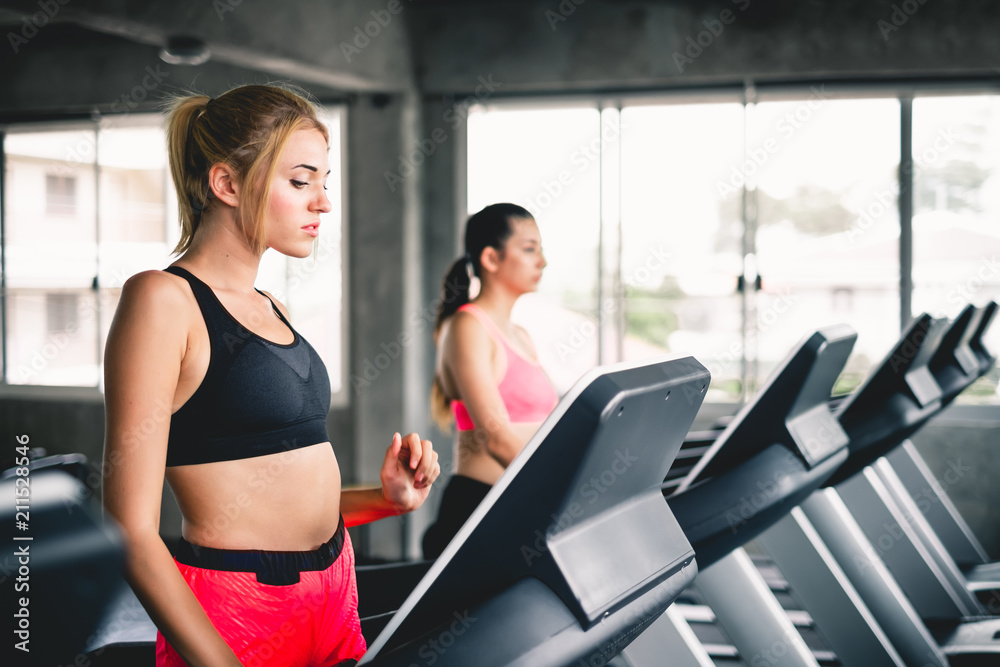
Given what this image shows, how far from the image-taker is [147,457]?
89 cm

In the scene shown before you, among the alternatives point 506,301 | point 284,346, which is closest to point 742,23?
point 506,301

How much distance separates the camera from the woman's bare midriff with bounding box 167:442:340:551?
3.19 feet

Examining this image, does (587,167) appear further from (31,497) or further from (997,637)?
(31,497)

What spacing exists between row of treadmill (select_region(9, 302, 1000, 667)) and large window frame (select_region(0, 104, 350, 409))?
326 centimetres

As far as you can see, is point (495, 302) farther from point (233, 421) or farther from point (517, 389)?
point (233, 421)

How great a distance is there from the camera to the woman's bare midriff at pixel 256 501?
97cm

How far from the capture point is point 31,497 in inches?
16.8

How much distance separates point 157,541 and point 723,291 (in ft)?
14.3

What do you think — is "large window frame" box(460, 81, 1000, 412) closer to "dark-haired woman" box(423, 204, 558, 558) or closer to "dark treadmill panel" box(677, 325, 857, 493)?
"dark-haired woman" box(423, 204, 558, 558)

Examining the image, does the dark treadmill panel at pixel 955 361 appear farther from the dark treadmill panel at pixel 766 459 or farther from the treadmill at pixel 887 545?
the dark treadmill panel at pixel 766 459

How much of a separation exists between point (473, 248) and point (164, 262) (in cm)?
324

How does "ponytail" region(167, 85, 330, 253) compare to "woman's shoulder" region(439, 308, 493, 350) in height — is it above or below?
above

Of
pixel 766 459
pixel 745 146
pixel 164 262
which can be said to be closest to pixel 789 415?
pixel 766 459

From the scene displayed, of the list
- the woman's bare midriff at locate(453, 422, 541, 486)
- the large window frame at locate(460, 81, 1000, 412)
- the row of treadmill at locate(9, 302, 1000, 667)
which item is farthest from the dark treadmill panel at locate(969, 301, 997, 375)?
the woman's bare midriff at locate(453, 422, 541, 486)
